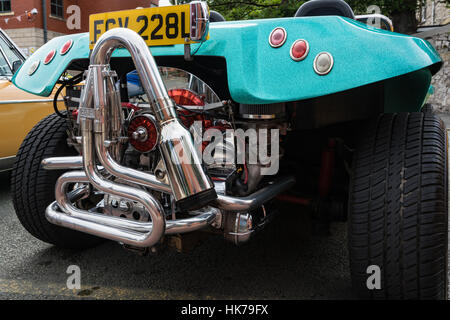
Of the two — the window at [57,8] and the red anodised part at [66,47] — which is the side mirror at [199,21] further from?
the window at [57,8]

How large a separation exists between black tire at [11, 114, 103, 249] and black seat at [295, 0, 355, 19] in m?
1.73

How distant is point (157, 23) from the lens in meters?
1.70

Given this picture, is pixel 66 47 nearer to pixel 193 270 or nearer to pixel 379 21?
pixel 193 270

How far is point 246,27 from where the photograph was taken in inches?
67.4

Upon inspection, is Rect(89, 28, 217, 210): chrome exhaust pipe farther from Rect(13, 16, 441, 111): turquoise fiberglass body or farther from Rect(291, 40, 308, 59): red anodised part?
Rect(291, 40, 308, 59): red anodised part

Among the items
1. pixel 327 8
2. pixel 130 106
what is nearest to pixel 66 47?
pixel 130 106

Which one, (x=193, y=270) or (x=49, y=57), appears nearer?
(x=49, y=57)

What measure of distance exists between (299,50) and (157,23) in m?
0.60

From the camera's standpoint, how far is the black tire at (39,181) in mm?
2342

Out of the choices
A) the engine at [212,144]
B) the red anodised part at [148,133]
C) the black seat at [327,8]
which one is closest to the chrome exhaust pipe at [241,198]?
the engine at [212,144]
